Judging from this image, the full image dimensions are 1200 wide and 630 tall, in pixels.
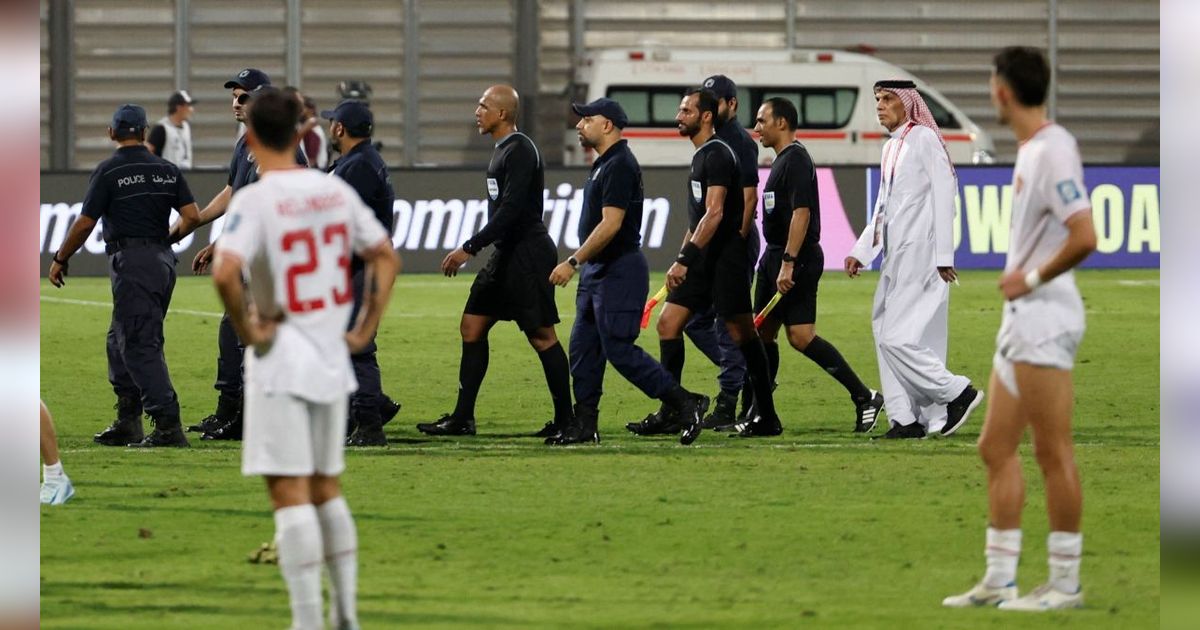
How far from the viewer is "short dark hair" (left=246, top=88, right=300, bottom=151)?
651 centimetres

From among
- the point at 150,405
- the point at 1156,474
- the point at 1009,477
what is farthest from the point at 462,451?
the point at 1009,477

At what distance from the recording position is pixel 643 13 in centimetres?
3678

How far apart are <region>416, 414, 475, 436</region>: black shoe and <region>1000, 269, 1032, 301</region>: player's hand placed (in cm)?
592

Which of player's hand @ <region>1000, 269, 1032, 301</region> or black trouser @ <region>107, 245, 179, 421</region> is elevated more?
player's hand @ <region>1000, 269, 1032, 301</region>

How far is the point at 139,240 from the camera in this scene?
11.6 meters

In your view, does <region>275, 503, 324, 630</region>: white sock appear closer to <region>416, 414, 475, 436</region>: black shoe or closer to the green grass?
the green grass

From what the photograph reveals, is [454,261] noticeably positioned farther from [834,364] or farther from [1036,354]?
[1036,354]

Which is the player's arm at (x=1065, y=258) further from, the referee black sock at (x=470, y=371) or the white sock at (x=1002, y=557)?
the referee black sock at (x=470, y=371)

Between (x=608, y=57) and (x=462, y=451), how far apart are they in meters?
24.1

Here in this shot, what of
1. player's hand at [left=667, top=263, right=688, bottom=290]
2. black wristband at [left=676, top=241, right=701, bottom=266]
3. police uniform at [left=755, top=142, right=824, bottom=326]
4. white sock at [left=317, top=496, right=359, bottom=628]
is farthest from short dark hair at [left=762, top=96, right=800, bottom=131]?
white sock at [left=317, top=496, right=359, bottom=628]

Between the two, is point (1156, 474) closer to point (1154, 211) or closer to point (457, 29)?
point (1154, 211)

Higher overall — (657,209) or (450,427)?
(657,209)

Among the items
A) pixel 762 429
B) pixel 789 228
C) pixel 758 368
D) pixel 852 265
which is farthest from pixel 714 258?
pixel 762 429

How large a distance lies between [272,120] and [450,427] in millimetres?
6018
